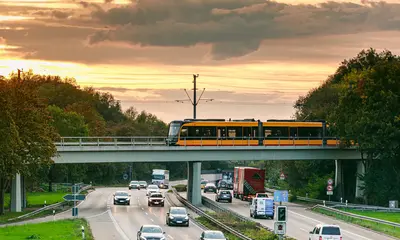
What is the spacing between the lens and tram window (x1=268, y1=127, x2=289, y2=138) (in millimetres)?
97062

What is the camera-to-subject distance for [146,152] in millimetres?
91750

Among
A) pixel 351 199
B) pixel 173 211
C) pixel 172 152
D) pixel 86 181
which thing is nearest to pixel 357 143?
pixel 351 199

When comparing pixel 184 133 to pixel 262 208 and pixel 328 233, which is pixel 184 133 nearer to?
pixel 262 208

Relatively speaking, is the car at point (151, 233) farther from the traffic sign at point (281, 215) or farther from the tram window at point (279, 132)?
the tram window at point (279, 132)

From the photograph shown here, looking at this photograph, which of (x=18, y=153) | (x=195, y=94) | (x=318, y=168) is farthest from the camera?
(x=195, y=94)

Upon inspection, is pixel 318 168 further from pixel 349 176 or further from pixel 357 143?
pixel 357 143

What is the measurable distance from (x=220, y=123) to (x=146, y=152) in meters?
8.73

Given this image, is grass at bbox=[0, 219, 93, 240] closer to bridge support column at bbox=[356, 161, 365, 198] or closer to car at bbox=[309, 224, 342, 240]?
car at bbox=[309, 224, 342, 240]

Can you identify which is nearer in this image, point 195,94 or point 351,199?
point 351,199

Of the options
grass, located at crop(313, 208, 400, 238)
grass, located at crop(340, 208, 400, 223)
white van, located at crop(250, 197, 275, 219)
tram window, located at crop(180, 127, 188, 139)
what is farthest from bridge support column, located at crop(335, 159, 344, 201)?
white van, located at crop(250, 197, 275, 219)

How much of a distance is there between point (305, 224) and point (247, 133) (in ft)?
91.5

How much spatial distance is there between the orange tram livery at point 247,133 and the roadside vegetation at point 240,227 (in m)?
21.5

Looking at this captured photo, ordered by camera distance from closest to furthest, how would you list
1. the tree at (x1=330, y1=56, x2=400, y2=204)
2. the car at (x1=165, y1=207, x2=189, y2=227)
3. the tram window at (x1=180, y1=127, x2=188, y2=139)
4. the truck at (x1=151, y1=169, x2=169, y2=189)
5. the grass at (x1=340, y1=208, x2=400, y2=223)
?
the car at (x1=165, y1=207, x2=189, y2=227) < the grass at (x1=340, y1=208, x2=400, y2=223) < the tree at (x1=330, y1=56, x2=400, y2=204) < the tram window at (x1=180, y1=127, x2=188, y2=139) < the truck at (x1=151, y1=169, x2=169, y2=189)

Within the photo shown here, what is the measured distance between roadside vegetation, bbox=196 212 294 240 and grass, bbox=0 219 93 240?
8.90m
